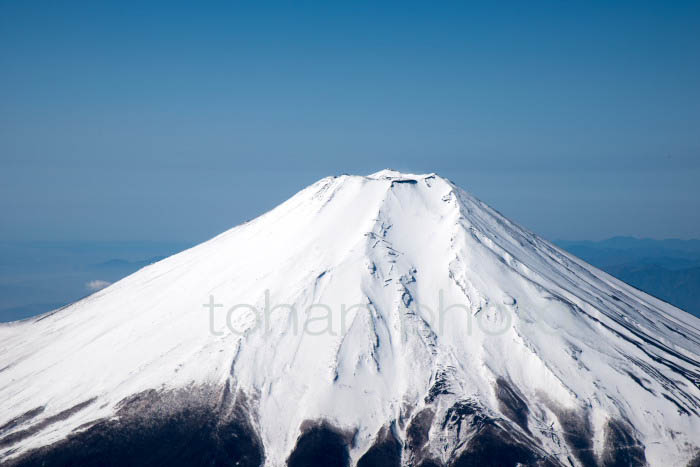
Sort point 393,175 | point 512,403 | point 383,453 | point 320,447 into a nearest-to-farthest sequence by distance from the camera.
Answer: point 383,453
point 320,447
point 512,403
point 393,175

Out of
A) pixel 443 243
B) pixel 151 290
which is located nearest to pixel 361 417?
pixel 443 243

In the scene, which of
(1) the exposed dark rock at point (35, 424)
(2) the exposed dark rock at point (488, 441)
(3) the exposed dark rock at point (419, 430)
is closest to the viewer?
(2) the exposed dark rock at point (488, 441)

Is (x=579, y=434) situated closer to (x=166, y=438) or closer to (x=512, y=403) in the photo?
(x=512, y=403)

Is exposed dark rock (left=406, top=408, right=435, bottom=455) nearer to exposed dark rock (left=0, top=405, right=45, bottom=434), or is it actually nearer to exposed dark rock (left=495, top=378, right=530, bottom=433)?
exposed dark rock (left=495, top=378, right=530, bottom=433)

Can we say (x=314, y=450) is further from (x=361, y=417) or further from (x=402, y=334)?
(x=402, y=334)

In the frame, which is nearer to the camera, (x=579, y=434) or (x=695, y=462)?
(x=695, y=462)

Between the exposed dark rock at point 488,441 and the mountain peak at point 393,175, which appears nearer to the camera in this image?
the exposed dark rock at point 488,441

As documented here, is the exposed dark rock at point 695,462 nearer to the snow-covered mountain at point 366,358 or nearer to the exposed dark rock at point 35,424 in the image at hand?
the snow-covered mountain at point 366,358

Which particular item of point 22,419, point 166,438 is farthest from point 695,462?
point 22,419

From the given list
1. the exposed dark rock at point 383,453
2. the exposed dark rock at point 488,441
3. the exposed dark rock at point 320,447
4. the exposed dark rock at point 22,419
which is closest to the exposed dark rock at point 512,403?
the exposed dark rock at point 488,441
